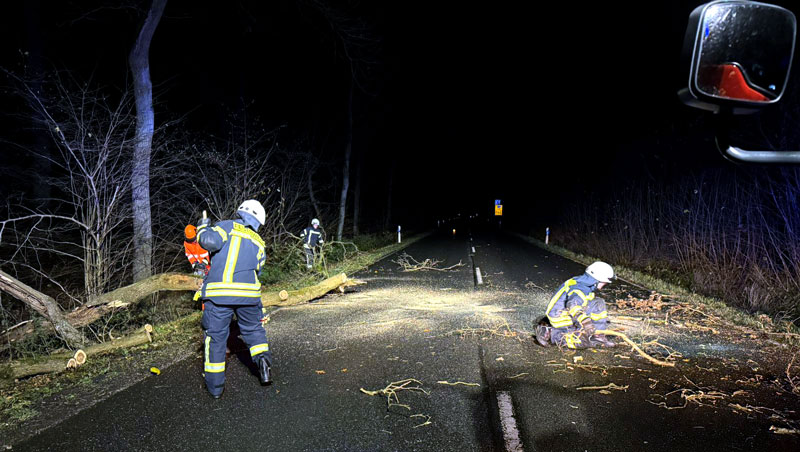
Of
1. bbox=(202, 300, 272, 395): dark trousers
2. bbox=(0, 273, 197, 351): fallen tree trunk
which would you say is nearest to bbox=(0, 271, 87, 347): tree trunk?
bbox=(0, 273, 197, 351): fallen tree trunk

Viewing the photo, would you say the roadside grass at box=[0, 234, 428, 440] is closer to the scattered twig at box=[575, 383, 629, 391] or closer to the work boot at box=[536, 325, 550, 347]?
the work boot at box=[536, 325, 550, 347]

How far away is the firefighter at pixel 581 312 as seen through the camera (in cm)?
559

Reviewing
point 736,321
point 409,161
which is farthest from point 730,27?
point 409,161

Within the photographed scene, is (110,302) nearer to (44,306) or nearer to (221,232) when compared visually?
(44,306)

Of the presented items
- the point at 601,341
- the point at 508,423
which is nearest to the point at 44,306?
the point at 508,423

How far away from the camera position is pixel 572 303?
562cm

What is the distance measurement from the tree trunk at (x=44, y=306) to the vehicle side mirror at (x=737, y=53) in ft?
21.6

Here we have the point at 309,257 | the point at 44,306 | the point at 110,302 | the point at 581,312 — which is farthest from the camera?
the point at 309,257

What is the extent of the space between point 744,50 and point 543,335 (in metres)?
4.86

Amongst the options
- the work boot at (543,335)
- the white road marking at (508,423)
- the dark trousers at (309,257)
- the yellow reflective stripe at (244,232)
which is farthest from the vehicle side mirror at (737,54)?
the dark trousers at (309,257)

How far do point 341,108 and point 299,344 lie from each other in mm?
19341

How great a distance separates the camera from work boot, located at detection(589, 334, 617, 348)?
5.83m

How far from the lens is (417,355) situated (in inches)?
220

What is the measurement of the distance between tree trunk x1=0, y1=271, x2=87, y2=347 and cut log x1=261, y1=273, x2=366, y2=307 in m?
2.70
